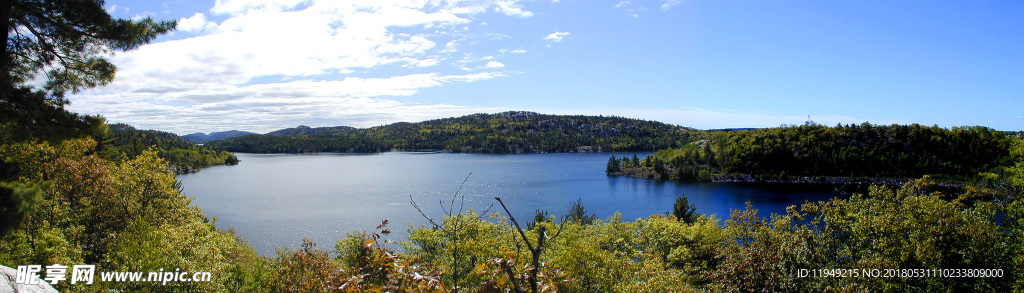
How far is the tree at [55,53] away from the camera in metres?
8.35

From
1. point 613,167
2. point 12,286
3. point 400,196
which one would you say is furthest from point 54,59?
point 613,167

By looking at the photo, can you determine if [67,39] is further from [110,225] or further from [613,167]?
[613,167]

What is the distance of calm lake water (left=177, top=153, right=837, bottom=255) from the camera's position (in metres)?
44.2

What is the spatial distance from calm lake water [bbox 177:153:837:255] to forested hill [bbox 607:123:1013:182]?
35.2 ft

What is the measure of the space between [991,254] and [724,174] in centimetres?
8457

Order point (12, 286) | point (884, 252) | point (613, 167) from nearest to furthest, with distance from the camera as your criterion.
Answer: point (12, 286) < point (884, 252) < point (613, 167)

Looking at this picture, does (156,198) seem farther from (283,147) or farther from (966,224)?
(283,147)

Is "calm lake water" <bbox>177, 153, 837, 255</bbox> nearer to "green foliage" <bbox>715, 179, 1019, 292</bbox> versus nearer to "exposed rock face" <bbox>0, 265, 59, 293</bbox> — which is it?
"exposed rock face" <bbox>0, 265, 59, 293</bbox>

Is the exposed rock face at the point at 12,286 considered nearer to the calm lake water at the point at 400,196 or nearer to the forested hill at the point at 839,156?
the calm lake water at the point at 400,196

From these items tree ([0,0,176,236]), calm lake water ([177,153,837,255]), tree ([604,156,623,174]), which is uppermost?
tree ([0,0,176,236])

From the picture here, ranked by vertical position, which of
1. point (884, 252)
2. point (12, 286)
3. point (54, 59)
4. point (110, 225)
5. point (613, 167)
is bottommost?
point (613, 167)

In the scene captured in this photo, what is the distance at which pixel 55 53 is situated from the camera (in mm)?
9070

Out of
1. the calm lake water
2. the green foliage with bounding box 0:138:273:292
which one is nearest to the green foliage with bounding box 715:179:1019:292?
the green foliage with bounding box 0:138:273:292

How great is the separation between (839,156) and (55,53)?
4395 inches
